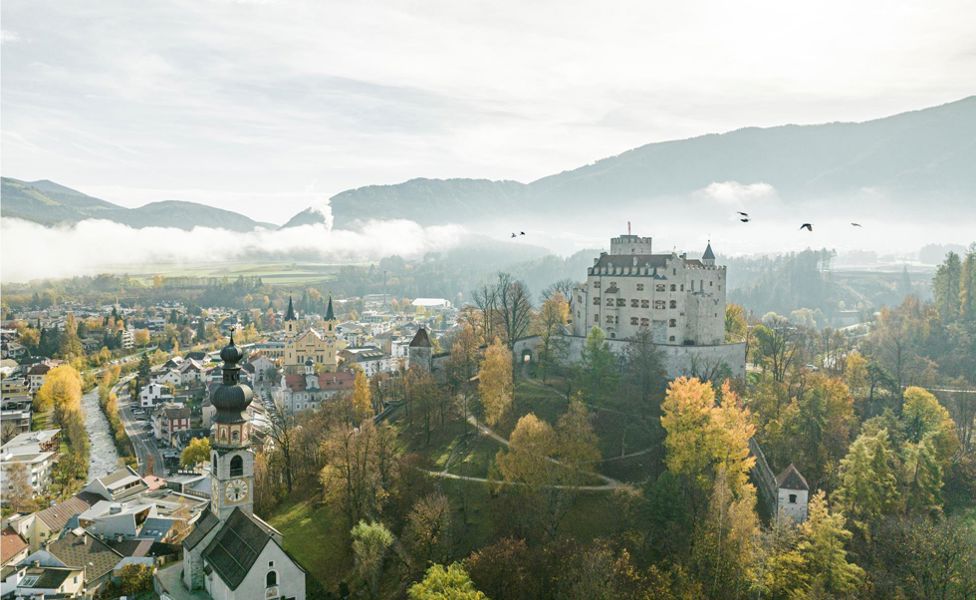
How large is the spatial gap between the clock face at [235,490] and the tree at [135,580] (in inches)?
587

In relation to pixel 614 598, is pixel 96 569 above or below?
below

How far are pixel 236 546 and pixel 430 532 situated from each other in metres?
10.3

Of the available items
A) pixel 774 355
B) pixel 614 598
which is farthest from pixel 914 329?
pixel 614 598

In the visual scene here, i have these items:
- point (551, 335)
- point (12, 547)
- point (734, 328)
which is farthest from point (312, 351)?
point (734, 328)

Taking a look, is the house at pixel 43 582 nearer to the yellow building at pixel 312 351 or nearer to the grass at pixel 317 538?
the grass at pixel 317 538

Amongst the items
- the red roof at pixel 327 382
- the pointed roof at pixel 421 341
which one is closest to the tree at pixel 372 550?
the pointed roof at pixel 421 341

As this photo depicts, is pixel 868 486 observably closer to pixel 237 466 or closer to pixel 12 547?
pixel 237 466

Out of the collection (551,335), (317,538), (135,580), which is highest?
(551,335)

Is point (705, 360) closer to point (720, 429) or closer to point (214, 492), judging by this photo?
point (720, 429)

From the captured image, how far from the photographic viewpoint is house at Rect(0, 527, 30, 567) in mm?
52656

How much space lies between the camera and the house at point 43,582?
46906mm

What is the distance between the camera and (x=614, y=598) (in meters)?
32.5

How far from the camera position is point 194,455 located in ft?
255

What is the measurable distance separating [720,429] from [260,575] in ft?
88.4
